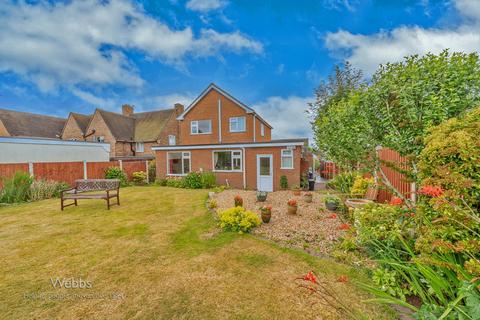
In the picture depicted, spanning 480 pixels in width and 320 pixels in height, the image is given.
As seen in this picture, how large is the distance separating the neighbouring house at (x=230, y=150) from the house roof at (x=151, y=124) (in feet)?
→ 26.7

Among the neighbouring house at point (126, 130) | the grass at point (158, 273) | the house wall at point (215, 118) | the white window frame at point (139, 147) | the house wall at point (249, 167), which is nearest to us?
the grass at point (158, 273)

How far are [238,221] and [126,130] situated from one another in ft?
81.9

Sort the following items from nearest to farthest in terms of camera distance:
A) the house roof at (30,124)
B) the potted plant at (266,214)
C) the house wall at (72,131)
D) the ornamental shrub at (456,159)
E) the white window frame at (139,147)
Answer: the ornamental shrub at (456,159) < the potted plant at (266,214) < the house roof at (30,124) < the white window frame at (139,147) < the house wall at (72,131)

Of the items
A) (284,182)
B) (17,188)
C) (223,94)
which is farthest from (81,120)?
(284,182)

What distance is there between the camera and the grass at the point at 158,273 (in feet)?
8.00

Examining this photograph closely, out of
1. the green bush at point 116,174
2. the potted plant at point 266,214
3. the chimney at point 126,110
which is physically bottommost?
the potted plant at point 266,214

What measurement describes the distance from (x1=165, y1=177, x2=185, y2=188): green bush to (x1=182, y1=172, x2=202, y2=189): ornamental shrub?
0.27m

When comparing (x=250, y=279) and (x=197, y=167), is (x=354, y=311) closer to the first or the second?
(x=250, y=279)

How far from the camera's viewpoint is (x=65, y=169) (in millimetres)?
11930

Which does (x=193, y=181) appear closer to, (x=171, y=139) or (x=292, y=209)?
(x=292, y=209)

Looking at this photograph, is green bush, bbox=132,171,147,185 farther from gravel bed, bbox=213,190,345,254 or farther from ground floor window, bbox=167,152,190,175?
gravel bed, bbox=213,190,345,254

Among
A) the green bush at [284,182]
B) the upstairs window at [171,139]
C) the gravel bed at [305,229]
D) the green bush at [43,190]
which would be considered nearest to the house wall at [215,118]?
the green bush at [284,182]

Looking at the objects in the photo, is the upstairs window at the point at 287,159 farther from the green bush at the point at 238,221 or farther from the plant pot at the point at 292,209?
the green bush at the point at 238,221

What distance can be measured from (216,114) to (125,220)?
39.2 feet
